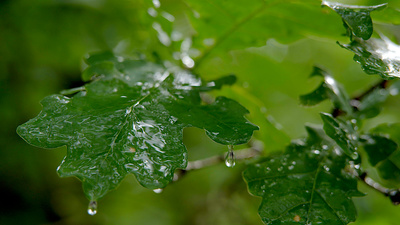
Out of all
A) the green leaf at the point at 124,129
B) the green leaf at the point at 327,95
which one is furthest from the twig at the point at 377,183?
the green leaf at the point at 124,129

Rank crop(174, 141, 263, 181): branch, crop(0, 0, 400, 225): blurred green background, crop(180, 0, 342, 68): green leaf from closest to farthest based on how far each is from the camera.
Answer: crop(180, 0, 342, 68): green leaf, crop(174, 141, 263, 181): branch, crop(0, 0, 400, 225): blurred green background

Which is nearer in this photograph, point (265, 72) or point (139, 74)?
point (139, 74)

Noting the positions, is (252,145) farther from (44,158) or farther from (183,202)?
(44,158)

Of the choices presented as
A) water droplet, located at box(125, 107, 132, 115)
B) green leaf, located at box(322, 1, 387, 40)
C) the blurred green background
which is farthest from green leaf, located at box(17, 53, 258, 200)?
the blurred green background

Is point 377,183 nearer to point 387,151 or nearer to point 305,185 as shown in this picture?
point 387,151

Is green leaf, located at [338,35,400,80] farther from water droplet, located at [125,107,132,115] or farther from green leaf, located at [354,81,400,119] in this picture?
water droplet, located at [125,107,132,115]

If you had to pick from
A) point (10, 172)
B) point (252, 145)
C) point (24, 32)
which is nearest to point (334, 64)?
point (252, 145)
